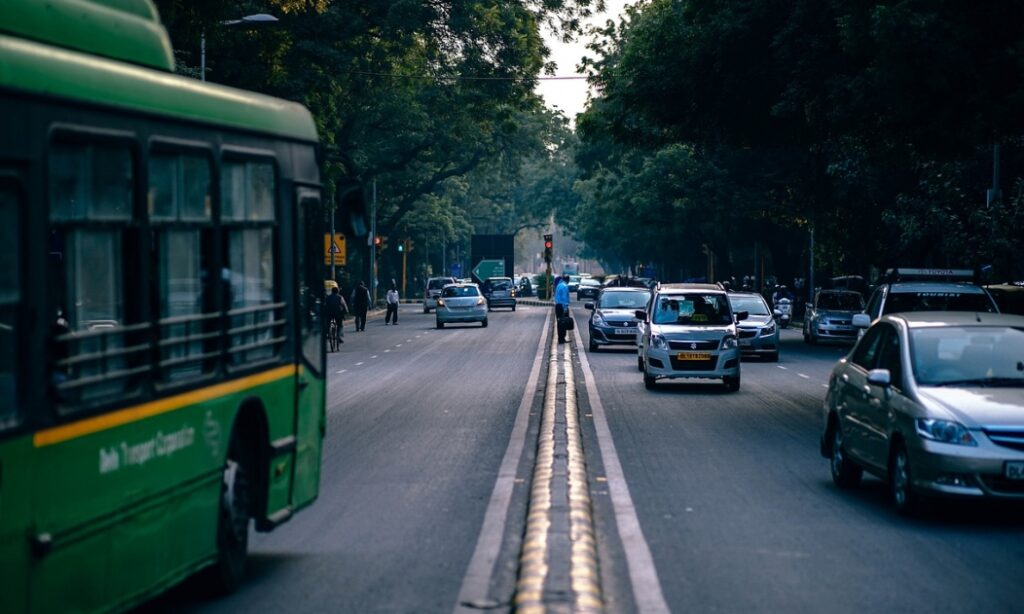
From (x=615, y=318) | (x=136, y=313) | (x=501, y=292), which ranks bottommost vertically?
(x=501, y=292)

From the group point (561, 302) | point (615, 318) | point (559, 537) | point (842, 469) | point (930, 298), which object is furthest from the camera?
point (561, 302)

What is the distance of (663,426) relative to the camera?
1989 cm

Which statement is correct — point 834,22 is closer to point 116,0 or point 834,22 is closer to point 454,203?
point 116,0

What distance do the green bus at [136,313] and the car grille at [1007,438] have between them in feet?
15.9

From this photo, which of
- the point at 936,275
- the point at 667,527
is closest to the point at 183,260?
the point at 667,527

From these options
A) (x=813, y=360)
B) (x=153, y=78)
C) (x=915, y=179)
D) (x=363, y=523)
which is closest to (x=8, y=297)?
(x=153, y=78)

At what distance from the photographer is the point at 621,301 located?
40.6 meters

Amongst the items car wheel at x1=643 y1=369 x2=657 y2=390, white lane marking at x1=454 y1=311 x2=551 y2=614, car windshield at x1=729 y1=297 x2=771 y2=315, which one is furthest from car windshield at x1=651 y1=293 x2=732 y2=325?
car windshield at x1=729 y1=297 x2=771 y2=315

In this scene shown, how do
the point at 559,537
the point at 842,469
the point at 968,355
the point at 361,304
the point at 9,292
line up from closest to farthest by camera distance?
1. the point at 9,292
2. the point at 559,537
3. the point at 968,355
4. the point at 842,469
5. the point at 361,304

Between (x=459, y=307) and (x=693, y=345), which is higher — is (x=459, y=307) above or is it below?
below

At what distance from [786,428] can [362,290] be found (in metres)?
36.6

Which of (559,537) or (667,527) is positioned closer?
(559,537)

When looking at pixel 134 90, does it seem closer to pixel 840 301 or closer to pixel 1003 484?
pixel 1003 484

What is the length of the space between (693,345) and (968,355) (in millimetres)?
13486
